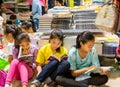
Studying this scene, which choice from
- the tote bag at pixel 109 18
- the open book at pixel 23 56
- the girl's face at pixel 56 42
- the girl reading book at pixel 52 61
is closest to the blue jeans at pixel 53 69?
the girl reading book at pixel 52 61

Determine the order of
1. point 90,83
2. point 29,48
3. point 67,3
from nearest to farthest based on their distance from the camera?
point 90,83, point 29,48, point 67,3

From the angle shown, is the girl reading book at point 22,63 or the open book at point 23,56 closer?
the girl reading book at point 22,63

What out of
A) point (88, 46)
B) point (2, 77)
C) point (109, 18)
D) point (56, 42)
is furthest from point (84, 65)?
point (2, 77)

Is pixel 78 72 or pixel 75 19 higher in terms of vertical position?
pixel 75 19

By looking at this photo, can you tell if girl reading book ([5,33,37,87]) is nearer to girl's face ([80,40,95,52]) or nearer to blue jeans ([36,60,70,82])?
blue jeans ([36,60,70,82])

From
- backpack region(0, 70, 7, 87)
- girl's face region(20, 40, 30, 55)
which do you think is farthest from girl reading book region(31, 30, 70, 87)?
backpack region(0, 70, 7, 87)

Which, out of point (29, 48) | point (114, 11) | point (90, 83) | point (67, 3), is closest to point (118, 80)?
point (90, 83)

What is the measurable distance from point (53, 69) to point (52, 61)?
0.25ft

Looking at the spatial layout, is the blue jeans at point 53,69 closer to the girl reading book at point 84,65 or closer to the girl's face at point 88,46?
the girl reading book at point 84,65

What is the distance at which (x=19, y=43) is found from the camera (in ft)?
9.86

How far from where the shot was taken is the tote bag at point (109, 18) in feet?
9.74

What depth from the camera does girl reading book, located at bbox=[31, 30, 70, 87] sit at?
2.80 meters

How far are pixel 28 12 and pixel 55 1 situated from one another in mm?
629

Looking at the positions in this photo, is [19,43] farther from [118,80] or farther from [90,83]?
[118,80]
